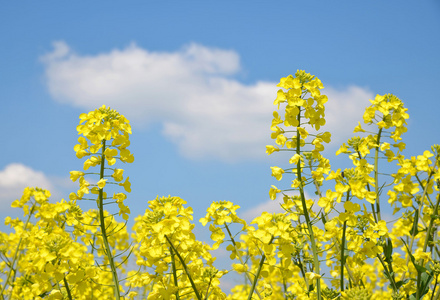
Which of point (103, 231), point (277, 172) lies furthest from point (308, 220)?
point (103, 231)

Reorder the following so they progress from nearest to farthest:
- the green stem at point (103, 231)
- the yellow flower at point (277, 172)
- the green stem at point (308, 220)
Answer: the green stem at point (308, 220)
the green stem at point (103, 231)
the yellow flower at point (277, 172)

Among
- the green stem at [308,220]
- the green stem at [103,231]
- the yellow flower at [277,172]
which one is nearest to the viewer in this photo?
the green stem at [308,220]

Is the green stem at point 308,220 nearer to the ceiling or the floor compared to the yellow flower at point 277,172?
nearer to the floor

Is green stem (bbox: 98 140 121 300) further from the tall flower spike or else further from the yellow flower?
the yellow flower

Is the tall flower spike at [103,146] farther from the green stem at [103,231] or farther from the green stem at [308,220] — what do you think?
the green stem at [308,220]

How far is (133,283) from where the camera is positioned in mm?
3248

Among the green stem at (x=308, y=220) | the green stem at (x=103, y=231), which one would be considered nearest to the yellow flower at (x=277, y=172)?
the green stem at (x=308, y=220)

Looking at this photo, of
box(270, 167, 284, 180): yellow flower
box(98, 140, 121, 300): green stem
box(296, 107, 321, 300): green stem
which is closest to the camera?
box(296, 107, 321, 300): green stem

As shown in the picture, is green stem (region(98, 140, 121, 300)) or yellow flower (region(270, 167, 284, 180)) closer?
green stem (region(98, 140, 121, 300))

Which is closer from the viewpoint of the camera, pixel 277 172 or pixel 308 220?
pixel 308 220

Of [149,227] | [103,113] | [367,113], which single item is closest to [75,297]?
[149,227]

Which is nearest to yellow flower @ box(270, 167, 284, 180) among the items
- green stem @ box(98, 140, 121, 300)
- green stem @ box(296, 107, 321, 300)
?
green stem @ box(296, 107, 321, 300)

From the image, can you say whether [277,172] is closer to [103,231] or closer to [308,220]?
[308,220]

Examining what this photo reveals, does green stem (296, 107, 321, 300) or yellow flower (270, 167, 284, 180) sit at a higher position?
yellow flower (270, 167, 284, 180)
